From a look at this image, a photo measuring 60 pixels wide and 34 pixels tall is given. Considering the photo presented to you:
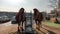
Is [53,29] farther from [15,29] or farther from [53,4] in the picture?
[15,29]

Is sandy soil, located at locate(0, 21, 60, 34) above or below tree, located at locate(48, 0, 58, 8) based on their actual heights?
below

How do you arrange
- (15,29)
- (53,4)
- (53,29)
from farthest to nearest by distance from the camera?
(53,4), (53,29), (15,29)

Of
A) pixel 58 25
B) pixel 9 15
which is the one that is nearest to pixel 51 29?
pixel 58 25

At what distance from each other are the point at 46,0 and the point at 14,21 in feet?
2.43

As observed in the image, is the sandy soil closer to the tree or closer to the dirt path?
the dirt path

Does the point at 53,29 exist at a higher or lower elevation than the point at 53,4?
lower

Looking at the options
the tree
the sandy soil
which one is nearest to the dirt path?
the sandy soil

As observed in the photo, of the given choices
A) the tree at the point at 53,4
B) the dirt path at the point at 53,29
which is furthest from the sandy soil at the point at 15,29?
the tree at the point at 53,4

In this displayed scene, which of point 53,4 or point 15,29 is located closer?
point 15,29

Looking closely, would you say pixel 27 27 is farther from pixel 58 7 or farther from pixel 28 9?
pixel 58 7

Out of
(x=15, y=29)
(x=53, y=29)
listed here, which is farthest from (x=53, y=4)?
(x=15, y=29)

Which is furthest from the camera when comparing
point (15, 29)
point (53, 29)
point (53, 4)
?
point (53, 4)

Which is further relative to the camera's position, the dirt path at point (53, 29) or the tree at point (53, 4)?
the tree at point (53, 4)

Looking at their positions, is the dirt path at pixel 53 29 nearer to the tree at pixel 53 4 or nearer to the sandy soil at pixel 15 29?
the sandy soil at pixel 15 29
